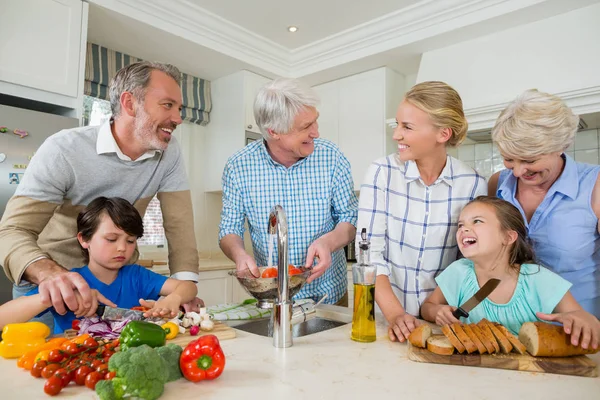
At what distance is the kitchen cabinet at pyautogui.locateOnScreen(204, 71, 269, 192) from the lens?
401cm

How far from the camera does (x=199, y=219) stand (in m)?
4.34

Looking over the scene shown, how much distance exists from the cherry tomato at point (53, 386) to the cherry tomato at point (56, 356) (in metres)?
0.08

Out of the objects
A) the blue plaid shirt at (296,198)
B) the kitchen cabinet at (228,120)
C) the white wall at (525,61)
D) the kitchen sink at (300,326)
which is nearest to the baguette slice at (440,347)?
the kitchen sink at (300,326)

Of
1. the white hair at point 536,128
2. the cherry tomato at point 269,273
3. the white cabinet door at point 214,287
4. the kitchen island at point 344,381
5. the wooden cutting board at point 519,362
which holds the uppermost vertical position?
the white hair at point 536,128

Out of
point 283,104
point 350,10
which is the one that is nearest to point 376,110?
point 350,10

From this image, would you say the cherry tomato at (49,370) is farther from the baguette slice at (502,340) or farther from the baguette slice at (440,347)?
the baguette slice at (502,340)

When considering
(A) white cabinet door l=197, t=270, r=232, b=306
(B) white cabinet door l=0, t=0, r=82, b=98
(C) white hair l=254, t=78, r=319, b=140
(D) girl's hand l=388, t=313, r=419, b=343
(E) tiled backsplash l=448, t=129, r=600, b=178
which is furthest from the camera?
(A) white cabinet door l=197, t=270, r=232, b=306

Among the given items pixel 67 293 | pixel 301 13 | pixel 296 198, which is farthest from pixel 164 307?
pixel 301 13

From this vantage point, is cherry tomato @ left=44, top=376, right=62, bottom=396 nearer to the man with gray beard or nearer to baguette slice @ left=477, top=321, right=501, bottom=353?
the man with gray beard

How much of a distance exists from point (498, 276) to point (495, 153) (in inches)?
101

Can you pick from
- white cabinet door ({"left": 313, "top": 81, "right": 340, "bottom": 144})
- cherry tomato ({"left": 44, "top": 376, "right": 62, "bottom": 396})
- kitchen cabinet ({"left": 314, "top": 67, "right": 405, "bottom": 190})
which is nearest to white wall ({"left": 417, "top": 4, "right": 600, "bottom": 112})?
kitchen cabinet ({"left": 314, "top": 67, "right": 405, "bottom": 190})

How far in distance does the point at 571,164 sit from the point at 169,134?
4.36 feet

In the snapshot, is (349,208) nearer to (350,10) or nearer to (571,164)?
(571,164)

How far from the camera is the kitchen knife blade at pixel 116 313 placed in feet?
3.74
